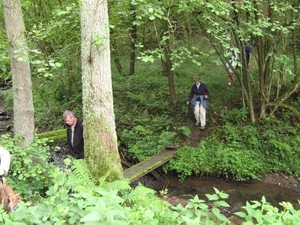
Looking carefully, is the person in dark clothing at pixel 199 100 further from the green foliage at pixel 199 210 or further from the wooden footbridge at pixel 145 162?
the green foliage at pixel 199 210

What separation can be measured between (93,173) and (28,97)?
1.98 meters

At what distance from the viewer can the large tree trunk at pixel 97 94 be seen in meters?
5.40

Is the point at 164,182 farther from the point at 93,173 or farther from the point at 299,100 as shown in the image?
the point at 299,100

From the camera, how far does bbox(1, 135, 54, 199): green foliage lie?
5203 mm

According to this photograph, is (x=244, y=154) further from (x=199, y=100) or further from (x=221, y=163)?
(x=199, y=100)

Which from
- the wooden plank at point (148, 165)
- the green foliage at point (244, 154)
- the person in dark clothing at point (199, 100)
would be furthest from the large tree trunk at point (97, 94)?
the person in dark clothing at point (199, 100)

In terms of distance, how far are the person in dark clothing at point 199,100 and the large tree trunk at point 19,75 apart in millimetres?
6122

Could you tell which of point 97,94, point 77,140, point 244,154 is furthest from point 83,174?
point 244,154

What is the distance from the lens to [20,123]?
19.4ft

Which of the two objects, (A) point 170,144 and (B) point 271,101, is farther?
(B) point 271,101

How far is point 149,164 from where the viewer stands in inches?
347

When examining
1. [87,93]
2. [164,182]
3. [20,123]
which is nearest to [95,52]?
[87,93]

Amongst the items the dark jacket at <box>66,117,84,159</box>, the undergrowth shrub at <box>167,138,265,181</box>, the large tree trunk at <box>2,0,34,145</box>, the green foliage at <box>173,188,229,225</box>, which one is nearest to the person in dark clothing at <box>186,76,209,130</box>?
the undergrowth shrub at <box>167,138,265,181</box>

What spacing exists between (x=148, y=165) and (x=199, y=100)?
3231mm
